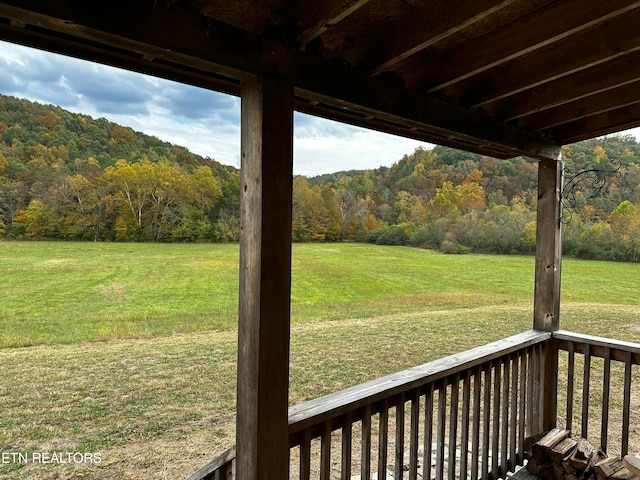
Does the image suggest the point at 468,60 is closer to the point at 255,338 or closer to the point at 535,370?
the point at 255,338

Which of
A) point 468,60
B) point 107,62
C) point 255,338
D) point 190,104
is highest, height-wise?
point 190,104

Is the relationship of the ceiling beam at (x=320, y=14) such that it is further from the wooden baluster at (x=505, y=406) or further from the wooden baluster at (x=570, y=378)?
the wooden baluster at (x=570, y=378)

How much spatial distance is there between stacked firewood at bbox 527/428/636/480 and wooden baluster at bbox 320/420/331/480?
1.67 metres

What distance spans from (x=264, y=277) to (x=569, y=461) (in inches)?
92.7

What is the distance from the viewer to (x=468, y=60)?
1.44m

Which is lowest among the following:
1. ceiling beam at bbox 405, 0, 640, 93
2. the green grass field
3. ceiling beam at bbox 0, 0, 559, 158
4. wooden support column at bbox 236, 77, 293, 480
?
the green grass field

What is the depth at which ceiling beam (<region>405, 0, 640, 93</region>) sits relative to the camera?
1.14 meters

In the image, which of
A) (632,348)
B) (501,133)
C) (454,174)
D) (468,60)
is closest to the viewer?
(468,60)

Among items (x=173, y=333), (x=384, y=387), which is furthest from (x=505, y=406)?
(x=173, y=333)

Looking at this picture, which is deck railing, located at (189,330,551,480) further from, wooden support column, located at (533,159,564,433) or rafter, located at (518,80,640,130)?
rafter, located at (518,80,640,130)

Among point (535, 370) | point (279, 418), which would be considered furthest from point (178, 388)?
point (535, 370)

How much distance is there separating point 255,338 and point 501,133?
1.76m

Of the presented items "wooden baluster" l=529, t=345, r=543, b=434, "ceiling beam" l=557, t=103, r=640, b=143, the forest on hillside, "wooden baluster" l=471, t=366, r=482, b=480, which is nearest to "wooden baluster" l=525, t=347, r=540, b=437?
"wooden baluster" l=529, t=345, r=543, b=434

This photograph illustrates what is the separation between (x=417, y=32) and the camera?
1.21 metres
